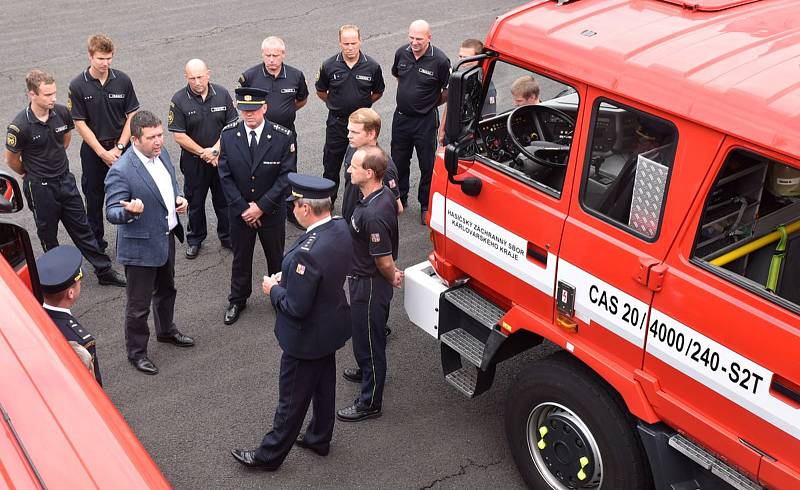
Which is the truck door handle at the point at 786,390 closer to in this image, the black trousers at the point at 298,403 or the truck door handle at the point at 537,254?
the truck door handle at the point at 537,254

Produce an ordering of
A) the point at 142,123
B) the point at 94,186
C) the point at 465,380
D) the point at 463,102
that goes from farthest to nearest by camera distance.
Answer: the point at 94,186
the point at 142,123
the point at 465,380
the point at 463,102

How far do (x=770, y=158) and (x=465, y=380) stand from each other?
2465 millimetres

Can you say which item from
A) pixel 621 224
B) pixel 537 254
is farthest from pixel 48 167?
pixel 621 224

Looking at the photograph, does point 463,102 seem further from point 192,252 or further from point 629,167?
point 192,252

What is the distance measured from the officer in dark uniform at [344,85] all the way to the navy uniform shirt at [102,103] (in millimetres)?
1892

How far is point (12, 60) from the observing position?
12.8 m

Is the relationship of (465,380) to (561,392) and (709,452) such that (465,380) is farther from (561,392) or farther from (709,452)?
(709,452)

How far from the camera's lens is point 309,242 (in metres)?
4.93

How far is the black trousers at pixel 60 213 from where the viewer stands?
725 cm

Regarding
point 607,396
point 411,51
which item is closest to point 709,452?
point 607,396

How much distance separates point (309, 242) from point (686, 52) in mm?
2152

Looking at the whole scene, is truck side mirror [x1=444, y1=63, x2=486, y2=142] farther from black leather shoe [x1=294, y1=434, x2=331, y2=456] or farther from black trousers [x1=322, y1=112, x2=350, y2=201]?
black trousers [x1=322, y1=112, x2=350, y2=201]

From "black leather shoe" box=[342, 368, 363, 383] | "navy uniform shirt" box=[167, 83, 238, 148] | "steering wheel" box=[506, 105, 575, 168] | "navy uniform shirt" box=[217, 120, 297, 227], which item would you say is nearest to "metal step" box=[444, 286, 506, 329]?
"steering wheel" box=[506, 105, 575, 168]

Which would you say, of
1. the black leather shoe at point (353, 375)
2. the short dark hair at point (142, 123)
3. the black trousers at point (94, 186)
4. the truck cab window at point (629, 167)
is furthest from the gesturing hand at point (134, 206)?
the truck cab window at point (629, 167)
